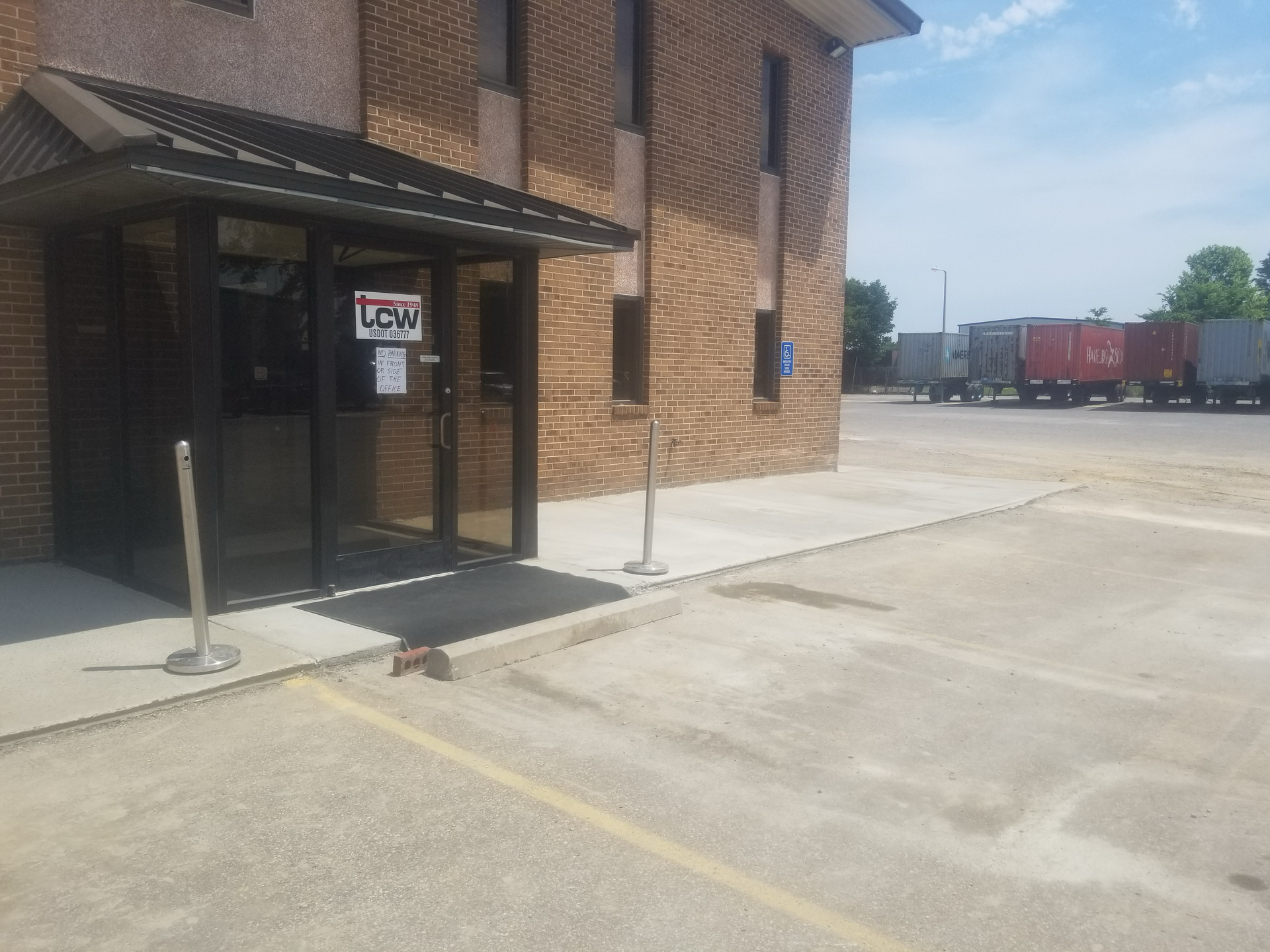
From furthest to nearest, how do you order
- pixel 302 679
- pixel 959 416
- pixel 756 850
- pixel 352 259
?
pixel 959 416
pixel 352 259
pixel 302 679
pixel 756 850

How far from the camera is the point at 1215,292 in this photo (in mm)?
87250

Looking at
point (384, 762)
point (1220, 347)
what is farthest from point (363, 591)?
point (1220, 347)

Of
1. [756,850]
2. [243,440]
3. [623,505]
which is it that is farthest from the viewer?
[623,505]

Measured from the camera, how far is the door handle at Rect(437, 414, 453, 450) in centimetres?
794

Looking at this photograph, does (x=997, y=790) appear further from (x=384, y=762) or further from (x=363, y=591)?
(x=363, y=591)

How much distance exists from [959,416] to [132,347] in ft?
108

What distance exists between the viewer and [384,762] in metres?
4.55

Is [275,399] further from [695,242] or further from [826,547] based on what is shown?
[695,242]

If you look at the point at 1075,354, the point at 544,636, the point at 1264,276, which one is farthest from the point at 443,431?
the point at 1264,276

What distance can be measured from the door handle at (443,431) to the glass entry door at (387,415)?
0.01 metres

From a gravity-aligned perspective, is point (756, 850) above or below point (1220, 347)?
below

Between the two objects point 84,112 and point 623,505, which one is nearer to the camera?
point 84,112

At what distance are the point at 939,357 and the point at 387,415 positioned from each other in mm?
45916

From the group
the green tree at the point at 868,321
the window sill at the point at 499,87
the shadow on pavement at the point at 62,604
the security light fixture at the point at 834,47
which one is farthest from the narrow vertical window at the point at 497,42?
the green tree at the point at 868,321
